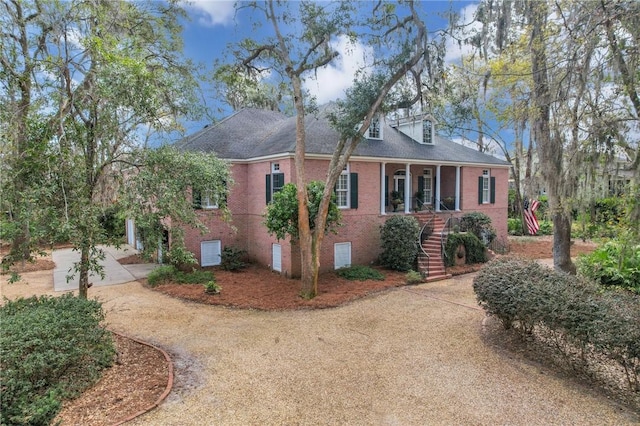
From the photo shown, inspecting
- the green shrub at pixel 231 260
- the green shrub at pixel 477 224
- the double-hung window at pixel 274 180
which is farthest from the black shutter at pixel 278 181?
the green shrub at pixel 477 224

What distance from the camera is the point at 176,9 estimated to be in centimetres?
1290

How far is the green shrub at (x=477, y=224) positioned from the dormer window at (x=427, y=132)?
4.51 metres

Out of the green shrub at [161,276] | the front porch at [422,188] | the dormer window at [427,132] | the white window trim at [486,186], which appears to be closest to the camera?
the green shrub at [161,276]

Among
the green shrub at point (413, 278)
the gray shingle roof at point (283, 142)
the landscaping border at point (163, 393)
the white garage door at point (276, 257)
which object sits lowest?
the landscaping border at point (163, 393)

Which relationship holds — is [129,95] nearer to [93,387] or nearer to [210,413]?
[93,387]

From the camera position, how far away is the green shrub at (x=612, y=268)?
368 inches

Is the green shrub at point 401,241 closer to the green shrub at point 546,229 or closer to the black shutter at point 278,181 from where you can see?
the black shutter at point 278,181

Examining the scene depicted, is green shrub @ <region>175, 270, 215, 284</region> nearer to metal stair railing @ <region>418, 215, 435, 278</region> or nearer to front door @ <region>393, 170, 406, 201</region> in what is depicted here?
metal stair railing @ <region>418, 215, 435, 278</region>

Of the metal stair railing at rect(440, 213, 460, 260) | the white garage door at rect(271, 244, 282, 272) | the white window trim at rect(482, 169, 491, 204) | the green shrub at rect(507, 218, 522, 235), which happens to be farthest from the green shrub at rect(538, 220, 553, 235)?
the white garage door at rect(271, 244, 282, 272)

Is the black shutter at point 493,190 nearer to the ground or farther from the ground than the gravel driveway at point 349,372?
farther from the ground

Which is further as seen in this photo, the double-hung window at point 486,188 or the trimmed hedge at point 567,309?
the double-hung window at point 486,188

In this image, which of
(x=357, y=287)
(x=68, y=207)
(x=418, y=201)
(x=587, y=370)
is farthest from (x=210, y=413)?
(x=418, y=201)

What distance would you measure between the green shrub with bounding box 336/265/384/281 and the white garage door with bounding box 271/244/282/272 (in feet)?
7.56

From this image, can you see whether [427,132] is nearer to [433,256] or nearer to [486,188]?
[486,188]
